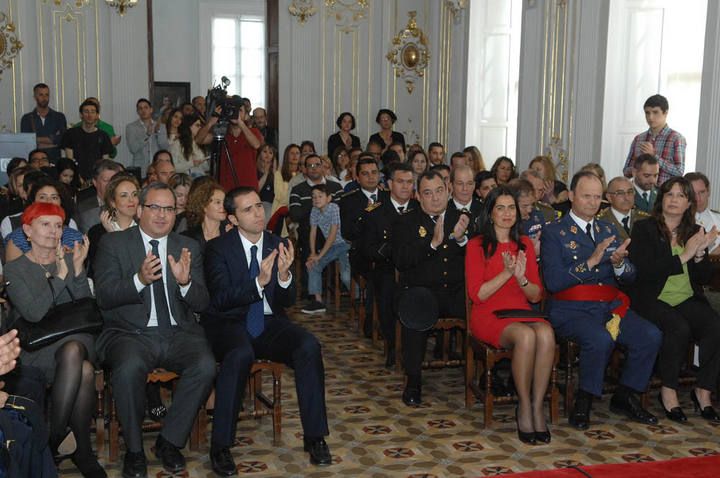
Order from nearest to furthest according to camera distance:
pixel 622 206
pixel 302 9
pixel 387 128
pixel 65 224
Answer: pixel 65 224 < pixel 622 206 < pixel 387 128 < pixel 302 9

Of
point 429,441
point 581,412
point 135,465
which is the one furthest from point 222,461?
point 581,412

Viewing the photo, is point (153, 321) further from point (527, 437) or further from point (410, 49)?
point (410, 49)

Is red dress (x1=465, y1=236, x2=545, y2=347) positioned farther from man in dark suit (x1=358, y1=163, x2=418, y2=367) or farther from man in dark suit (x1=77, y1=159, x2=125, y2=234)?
man in dark suit (x1=77, y1=159, x2=125, y2=234)

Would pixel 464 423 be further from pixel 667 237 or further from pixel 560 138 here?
pixel 560 138

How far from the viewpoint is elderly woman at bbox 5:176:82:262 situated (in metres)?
4.77

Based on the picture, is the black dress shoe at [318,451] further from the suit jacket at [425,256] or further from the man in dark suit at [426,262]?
the suit jacket at [425,256]

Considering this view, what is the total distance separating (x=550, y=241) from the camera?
16.5 ft

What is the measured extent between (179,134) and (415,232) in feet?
16.7

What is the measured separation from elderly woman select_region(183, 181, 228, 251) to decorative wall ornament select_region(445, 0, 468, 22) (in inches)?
269

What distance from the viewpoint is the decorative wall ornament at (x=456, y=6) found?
442 inches

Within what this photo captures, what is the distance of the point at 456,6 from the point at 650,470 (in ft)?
27.2

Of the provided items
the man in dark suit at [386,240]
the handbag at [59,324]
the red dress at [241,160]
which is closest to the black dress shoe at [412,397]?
the man in dark suit at [386,240]

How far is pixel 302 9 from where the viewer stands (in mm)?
12000

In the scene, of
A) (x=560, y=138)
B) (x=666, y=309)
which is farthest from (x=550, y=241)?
(x=560, y=138)
